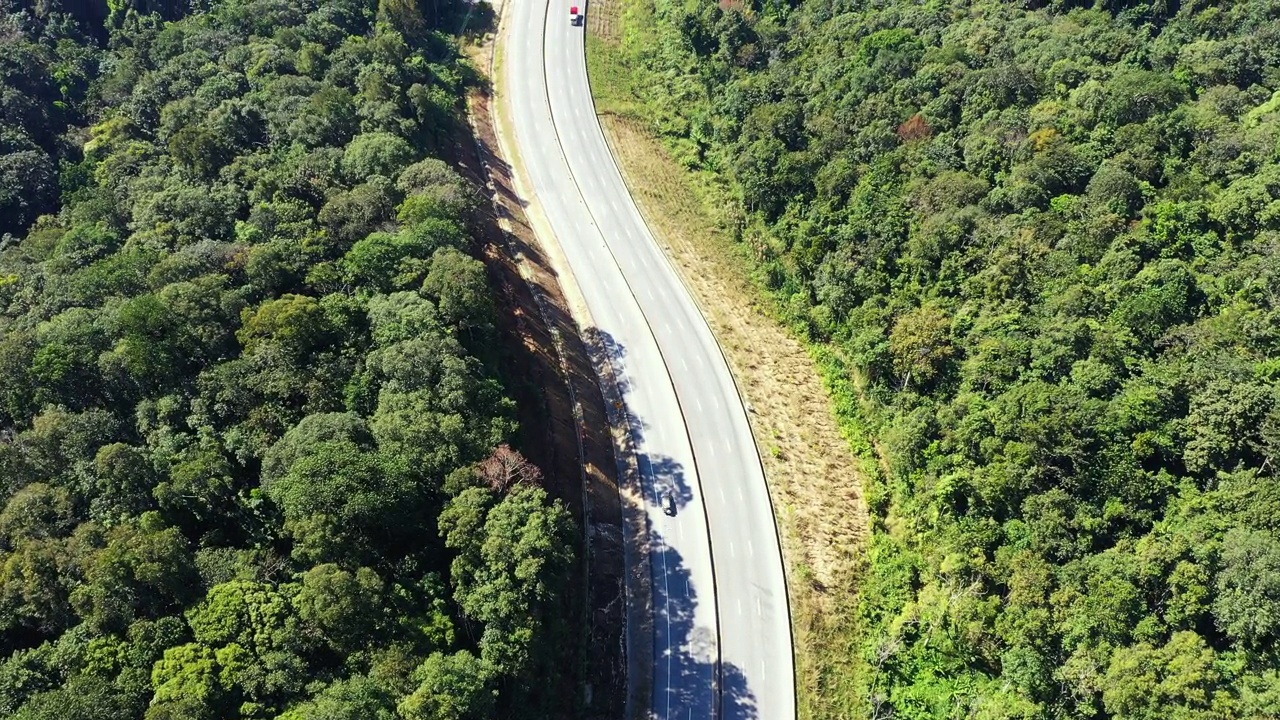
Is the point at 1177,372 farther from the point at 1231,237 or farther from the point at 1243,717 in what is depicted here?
the point at 1243,717

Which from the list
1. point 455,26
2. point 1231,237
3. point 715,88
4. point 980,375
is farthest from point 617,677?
point 455,26

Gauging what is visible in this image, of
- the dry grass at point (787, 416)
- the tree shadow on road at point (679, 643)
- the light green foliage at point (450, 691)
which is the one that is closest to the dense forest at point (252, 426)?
the light green foliage at point (450, 691)

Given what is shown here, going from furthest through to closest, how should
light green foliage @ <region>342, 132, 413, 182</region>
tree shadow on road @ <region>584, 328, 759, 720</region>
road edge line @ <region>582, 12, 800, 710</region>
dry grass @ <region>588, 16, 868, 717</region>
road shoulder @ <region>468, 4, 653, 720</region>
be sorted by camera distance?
light green foliage @ <region>342, 132, 413, 182</region> → dry grass @ <region>588, 16, 868, 717</region> → road edge line @ <region>582, 12, 800, 710</region> → road shoulder @ <region>468, 4, 653, 720</region> → tree shadow on road @ <region>584, 328, 759, 720</region>

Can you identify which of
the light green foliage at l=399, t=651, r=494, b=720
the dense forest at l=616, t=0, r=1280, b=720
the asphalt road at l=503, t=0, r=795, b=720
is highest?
the dense forest at l=616, t=0, r=1280, b=720

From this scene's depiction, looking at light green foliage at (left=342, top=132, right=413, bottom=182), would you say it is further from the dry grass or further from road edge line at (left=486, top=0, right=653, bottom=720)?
the dry grass

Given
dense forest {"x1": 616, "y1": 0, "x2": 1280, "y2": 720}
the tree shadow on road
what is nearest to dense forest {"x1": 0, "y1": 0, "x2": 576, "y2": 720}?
the tree shadow on road

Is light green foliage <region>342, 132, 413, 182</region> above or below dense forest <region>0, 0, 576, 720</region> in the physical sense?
above

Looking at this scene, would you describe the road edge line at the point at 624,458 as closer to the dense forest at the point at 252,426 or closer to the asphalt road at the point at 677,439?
the asphalt road at the point at 677,439

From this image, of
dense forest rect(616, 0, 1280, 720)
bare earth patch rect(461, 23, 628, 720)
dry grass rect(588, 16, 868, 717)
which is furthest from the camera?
dry grass rect(588, 16, 868, 717)
